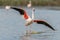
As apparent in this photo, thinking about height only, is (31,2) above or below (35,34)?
below

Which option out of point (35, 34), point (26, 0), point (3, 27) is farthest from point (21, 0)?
point (35, 34)

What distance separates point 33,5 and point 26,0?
119cm

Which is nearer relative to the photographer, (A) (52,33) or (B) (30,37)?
(B) (30,37)

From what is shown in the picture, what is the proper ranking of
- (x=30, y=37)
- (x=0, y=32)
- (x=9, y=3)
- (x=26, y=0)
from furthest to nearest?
(x=26, y=0)
(x=9, y=3)
(x=0, y=32)
(x=30, y=37)

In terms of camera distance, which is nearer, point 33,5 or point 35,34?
point 35,34

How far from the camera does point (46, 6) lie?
3494cm

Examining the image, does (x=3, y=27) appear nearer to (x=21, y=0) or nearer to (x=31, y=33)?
(x=31, y=33)

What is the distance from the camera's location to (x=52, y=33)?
16.8 metres

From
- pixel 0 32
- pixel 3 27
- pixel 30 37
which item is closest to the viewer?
pixel 30 37

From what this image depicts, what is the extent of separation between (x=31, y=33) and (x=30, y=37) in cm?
99

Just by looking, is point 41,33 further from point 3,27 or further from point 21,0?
point 21,0

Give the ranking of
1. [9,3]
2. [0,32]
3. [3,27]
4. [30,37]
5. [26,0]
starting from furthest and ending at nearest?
[26,0], [9,3], [3,27], [0,32], [30,37]

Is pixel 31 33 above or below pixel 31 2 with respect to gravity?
above

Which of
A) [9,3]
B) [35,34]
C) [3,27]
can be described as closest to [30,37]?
[35,34]
